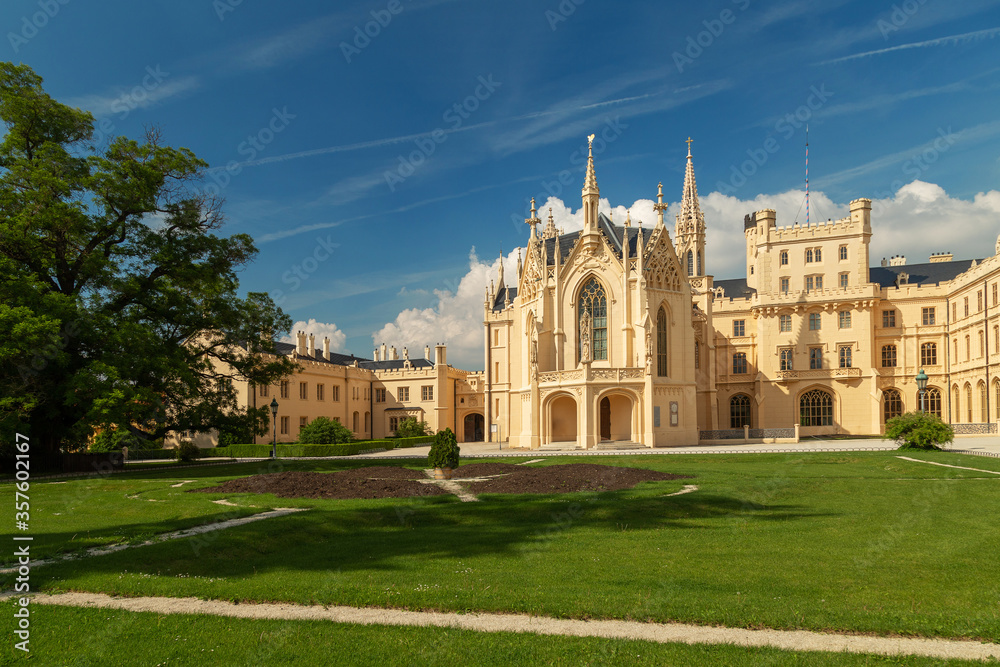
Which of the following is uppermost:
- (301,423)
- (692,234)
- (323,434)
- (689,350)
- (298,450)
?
(692,234)

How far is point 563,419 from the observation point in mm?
50906

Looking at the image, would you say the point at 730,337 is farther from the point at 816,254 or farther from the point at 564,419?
the point at 564,419

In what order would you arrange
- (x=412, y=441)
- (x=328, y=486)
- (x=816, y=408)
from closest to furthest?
(x=328, y=486) → (x=412, y=441) → (x=816, y=408)

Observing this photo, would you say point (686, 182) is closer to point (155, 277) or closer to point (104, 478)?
point (155, 277)

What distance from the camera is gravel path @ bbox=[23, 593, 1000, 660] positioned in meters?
7.06

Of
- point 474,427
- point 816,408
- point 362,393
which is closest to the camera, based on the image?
point 816,408

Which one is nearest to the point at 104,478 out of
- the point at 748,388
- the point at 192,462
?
the point at 192,462

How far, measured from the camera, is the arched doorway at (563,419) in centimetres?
5053

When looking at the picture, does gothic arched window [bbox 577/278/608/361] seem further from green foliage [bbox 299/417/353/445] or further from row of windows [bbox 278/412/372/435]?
row of windows [bbox 278/412/372/435]

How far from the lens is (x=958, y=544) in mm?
11586

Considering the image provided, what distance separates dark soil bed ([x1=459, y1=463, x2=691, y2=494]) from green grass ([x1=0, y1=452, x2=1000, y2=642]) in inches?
59.3

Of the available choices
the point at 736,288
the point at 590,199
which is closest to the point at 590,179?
the point at 590,199

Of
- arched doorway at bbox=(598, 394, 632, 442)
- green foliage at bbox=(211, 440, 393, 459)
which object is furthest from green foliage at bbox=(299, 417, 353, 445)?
arched doorway at bbox=(598, 394, 632, 442)

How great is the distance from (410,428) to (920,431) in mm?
41685
